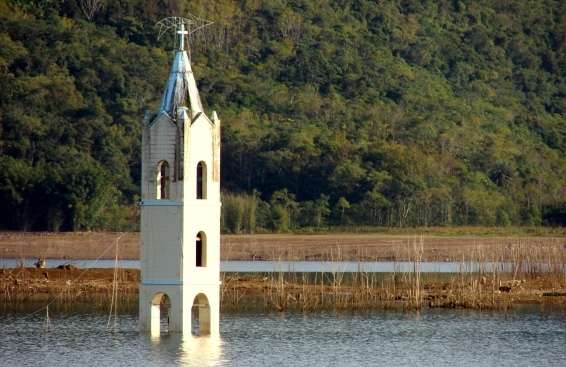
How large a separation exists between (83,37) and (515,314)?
87.2 meters

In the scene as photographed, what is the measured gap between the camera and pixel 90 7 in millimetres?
144500

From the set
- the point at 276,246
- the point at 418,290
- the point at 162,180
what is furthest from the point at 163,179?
the point at 276,246

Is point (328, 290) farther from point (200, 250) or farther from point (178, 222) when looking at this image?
point (178, 222)

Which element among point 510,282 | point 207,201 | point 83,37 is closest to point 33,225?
point 83,37

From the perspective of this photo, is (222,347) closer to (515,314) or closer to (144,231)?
(144,231)

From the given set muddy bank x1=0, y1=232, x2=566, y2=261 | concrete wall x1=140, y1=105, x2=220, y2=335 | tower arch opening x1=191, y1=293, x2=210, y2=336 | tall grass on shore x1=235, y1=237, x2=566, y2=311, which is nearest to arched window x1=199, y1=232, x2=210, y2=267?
concrete wall x1=140, y1=105, x2=220, y2=335

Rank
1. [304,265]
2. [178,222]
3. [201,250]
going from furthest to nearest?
[304,265]
[201,250]
[178,222]

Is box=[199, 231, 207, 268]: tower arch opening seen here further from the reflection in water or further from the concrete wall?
the reflection in water

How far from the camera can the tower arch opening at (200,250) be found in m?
42.2

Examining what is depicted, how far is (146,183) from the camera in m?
41.8

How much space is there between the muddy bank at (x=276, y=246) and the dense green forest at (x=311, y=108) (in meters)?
6.60

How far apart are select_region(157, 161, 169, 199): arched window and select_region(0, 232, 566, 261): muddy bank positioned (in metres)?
34.7

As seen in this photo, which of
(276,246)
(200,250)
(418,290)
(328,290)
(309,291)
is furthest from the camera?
(276,246)

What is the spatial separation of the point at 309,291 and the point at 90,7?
90.1 meters
